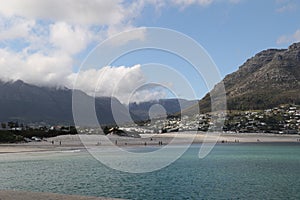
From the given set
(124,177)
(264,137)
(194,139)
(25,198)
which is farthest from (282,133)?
(25,198)

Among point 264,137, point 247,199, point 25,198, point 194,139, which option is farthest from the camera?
point 264,137

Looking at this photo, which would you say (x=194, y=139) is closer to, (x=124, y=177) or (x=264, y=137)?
(x=264, y=137)

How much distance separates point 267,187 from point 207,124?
168 metres

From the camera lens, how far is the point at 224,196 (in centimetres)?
2398

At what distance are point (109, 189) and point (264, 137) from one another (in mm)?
145545

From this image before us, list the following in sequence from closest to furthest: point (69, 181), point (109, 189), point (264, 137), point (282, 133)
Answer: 1. point (109, 189)
2. point (69, 181)
3. point (264, 137)
4. point (282, 133)

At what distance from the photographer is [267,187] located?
90.3ft

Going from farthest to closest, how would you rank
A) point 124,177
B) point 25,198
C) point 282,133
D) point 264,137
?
point 282,133 < point 264,137 < point 124,177 < point 25,198

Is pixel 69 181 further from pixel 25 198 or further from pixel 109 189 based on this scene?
pixel 25 198

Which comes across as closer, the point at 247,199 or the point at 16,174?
the point at 247,199

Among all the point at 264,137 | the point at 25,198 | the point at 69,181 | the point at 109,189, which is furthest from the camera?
the point at 264,137

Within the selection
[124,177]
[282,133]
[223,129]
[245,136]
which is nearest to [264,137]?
[245,136]

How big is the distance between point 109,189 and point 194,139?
116 metres

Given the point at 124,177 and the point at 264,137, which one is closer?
the point at 124,177
